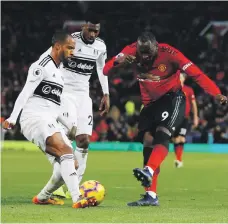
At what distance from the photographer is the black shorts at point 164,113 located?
9961mm

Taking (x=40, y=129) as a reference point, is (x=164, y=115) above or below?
above

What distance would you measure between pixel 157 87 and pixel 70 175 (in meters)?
1.76

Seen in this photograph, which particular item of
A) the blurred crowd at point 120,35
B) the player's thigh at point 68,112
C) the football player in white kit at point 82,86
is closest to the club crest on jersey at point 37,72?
the player's thigh at point 68,112

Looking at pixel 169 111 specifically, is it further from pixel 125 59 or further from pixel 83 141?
pixel 83 141

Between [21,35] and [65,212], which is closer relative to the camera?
[65,212]

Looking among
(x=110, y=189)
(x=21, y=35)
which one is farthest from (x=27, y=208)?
(x=21, y=35)

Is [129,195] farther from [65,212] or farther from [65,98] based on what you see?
[65,212]

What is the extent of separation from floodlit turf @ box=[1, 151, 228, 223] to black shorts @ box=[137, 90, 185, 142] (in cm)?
99

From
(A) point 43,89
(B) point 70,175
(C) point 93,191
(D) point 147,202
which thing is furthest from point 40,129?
(D) point 147,202

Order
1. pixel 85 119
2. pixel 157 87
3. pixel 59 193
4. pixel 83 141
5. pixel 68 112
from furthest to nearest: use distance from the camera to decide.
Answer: pixel 85 119
pixel 83 141
pixel 68 112
pixel 59 193
pixel 157 87

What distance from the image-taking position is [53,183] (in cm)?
956

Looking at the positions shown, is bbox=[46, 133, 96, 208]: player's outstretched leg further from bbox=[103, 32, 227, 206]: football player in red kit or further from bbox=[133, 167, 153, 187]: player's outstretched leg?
bbox=[103, 32, 227, 206]: football player in red kit

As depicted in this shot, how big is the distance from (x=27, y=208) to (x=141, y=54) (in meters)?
2.36

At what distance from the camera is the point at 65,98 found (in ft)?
37.8
